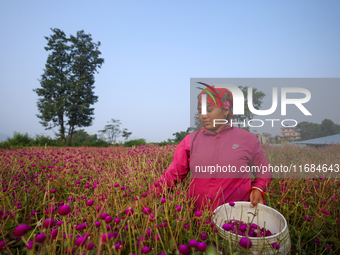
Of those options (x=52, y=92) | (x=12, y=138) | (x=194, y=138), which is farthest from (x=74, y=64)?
(x=194, y=138)

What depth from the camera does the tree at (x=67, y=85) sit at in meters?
22.4

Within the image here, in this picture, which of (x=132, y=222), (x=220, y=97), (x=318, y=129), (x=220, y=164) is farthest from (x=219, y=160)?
(x=318, y=129)

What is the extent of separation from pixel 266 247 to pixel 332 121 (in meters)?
3.91

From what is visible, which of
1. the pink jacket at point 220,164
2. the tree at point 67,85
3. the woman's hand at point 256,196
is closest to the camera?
the woman's hand at point 256,196

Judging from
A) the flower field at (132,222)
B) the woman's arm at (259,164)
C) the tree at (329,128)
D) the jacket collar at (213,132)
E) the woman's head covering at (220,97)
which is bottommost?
the flower field at (132,222)

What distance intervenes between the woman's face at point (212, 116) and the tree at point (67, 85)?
23.0 m

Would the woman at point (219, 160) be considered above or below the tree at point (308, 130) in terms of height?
below

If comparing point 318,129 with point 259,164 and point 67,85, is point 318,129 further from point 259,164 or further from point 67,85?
point 67,85

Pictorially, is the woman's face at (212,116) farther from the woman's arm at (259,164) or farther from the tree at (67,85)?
the tree at (67,85)

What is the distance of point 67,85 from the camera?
76.0 feet

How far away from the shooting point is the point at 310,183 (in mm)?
2566

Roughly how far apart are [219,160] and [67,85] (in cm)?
2555

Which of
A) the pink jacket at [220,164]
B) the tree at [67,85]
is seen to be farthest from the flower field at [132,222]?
the tree at [67,85]

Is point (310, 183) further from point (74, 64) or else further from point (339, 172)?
point (74, 64)
